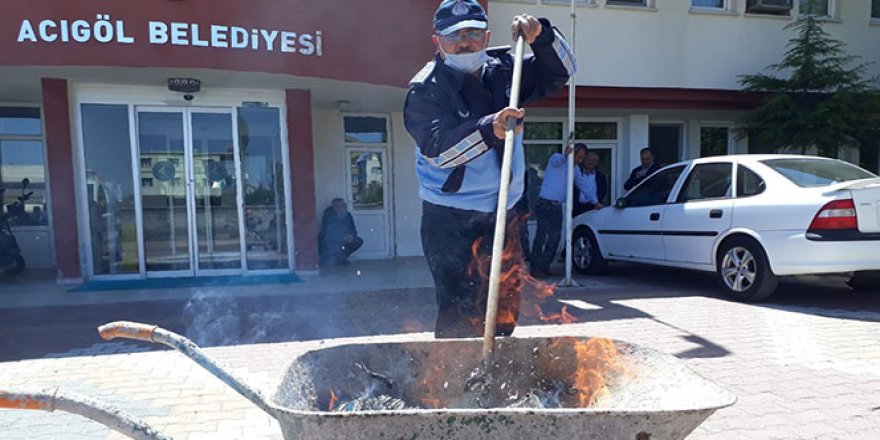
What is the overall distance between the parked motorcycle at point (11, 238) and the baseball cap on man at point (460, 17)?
8.61 m

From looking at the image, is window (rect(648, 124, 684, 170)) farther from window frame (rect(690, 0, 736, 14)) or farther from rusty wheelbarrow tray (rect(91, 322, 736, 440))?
rusty wheelbarrow tray (rect(91, 322, 736, 440))

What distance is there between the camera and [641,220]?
24.5 ft

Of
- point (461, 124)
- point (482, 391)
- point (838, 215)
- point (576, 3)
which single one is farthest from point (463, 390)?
point (576, 3)

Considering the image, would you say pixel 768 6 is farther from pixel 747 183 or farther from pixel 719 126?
pixel 747 183

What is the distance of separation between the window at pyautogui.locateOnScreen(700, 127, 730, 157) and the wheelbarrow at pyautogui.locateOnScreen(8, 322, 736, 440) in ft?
34.9

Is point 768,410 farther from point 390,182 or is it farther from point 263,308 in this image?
point 390,182

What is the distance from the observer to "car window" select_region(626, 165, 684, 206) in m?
7.31

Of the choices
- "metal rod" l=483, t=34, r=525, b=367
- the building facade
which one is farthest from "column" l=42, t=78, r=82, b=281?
"metal rod" l=483, t=34, r=525, b=367

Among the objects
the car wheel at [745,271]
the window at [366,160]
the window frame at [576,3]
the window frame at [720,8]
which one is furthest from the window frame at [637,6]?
the car wheel at [745,271]

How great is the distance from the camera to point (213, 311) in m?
6.23

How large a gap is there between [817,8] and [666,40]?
3.39 meters

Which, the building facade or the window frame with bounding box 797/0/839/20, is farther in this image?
the window frame with bounding box 797/0/839/20

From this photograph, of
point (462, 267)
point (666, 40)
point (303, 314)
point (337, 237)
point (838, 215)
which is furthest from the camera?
point (666, 40)

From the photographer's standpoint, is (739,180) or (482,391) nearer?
(482,391)
